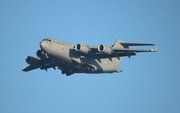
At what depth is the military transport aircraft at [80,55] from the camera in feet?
126

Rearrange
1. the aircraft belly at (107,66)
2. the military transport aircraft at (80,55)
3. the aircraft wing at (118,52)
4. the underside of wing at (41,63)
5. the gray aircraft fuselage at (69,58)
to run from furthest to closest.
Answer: the underside of wing at (41,63)
the aircraft belly at (107,66)
the aircraft wing at (118,52)
the military transport aircraft at (80,55)
the gray aircraft fuselage at (69,58)

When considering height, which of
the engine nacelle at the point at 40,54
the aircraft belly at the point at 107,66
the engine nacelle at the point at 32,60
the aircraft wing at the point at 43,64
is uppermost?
the engine nacelle at the point at 40,54

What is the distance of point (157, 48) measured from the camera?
126ft

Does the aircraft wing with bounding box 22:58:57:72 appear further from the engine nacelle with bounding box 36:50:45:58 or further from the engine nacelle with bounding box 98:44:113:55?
the engine nacelle with bounding box 98:44:113:55

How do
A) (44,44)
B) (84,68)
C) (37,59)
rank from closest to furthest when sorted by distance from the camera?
(44,44) → (84,68) → (37,59)

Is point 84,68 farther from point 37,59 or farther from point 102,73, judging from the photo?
point 37,59

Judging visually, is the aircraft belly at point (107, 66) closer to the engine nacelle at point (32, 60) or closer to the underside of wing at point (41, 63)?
the underside of wing at point (41, 63)

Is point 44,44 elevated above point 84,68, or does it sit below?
above

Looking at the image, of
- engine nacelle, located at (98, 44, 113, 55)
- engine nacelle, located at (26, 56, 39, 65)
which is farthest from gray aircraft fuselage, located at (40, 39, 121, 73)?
engine nacelle, located at (26, 56, 39, 65)

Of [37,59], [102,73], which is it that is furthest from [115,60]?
[37,59]

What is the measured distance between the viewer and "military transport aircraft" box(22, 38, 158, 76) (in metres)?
38.5

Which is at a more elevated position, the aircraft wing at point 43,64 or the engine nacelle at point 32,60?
the engine nacelle at point 32,60

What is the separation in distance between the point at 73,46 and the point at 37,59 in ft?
18.6

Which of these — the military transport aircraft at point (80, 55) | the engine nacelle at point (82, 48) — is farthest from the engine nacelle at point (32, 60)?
the engine nacelle at point (82, 48)
